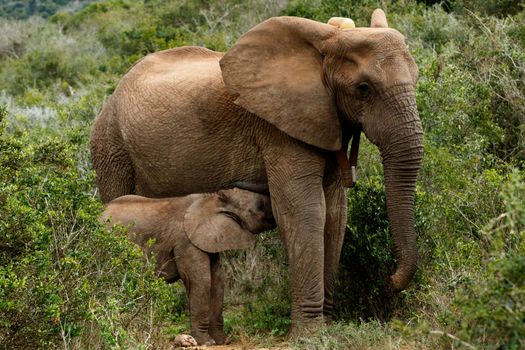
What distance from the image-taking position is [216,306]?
8.14 m

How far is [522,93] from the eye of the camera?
401 inches

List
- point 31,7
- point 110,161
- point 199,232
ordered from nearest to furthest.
Answer: point 199,232 < point 110,161 < point 31,7

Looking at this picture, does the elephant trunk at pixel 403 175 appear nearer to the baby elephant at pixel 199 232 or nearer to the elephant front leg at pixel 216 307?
the baby elephant at pixel 199 232

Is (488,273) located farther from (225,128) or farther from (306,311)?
(225,128)

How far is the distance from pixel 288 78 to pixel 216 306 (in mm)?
1769

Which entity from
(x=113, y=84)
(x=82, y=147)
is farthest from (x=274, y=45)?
(x=113, y=84)

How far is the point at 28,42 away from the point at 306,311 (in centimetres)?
2135

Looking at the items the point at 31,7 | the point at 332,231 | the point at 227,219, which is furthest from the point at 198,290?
the point at 31,7

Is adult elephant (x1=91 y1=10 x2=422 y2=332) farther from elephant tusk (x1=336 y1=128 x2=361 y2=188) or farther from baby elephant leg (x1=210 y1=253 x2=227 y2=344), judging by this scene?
baby elephant leg (x1=210 y1=253 x2=227 y2=344)

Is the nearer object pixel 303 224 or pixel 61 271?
pixel 61 271

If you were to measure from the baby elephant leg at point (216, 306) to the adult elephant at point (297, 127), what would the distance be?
554 millimetres

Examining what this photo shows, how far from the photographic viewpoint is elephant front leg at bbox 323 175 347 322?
834 cm

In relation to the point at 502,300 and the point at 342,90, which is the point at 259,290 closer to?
the point at 342,90

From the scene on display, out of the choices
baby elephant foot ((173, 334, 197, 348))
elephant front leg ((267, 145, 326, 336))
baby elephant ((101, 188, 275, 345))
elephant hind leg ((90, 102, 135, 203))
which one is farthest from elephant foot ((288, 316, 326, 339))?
elephant hind leg ((90, 102, 135, 203))
